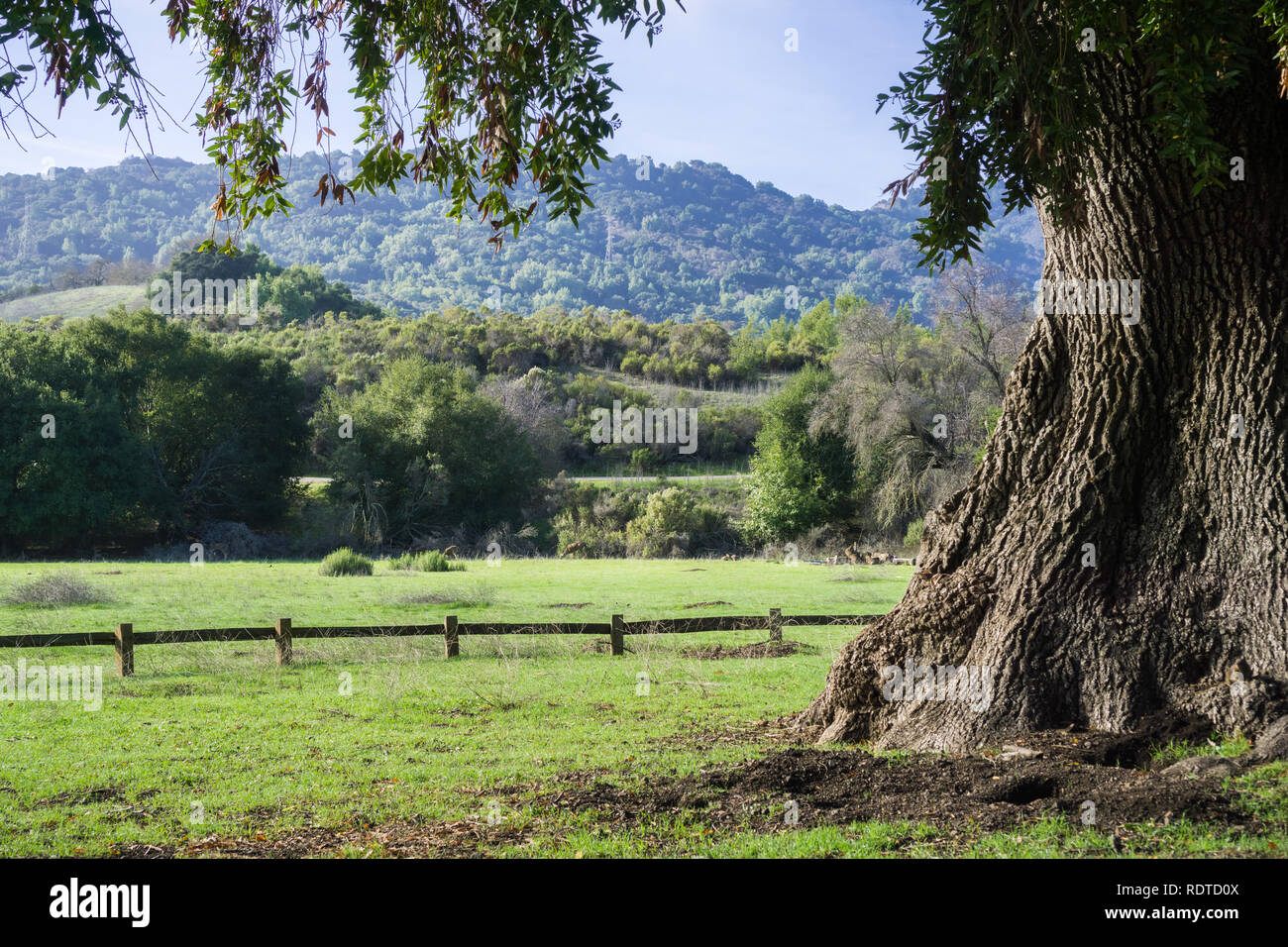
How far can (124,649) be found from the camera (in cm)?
1295

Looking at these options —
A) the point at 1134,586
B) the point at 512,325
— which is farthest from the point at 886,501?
the point at 512,325

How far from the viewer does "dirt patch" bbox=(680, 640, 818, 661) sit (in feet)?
50.9

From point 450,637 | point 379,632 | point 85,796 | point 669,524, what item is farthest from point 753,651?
point 669,524

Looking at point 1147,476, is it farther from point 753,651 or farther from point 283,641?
point 283,641

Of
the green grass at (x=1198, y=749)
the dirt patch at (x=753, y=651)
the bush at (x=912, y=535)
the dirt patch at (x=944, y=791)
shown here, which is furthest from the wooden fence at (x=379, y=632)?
the bush at (x=912, y=535)

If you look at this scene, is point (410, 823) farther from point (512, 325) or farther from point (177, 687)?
point (512, 325)

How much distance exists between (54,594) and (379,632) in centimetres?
977

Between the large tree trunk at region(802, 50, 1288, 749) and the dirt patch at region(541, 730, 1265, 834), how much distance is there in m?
0.52

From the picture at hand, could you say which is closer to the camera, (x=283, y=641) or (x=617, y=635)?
(x=283, y=641)

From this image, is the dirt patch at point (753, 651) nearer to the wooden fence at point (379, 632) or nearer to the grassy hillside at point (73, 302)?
the wooden fence at point (379, 632)

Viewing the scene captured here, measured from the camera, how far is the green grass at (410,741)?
5.14 m

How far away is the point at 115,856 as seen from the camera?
5.35m

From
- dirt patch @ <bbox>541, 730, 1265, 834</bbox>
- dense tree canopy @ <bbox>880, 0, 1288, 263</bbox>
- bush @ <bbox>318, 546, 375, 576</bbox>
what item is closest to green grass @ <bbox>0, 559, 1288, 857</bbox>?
dirt patch @ <bbox>541, 730, 1265, 834</bbox>

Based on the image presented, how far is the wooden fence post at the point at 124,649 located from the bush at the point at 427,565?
17.5 metres
